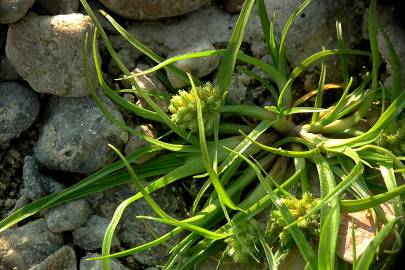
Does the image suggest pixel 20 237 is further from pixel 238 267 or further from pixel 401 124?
pixel 401 124

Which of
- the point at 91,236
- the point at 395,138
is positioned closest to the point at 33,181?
the point at 91,236

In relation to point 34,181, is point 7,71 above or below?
above

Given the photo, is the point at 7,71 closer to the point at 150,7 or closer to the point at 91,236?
the point at 150,7

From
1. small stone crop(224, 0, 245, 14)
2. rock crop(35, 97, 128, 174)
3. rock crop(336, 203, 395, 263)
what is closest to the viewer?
rock crop(336, 203, 395, 263)

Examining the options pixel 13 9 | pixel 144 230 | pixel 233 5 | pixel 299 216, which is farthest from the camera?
pixel 233 5

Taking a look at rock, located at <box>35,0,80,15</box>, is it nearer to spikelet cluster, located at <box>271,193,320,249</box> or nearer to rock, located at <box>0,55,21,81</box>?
rock, located at <box>0,55,21,81</box>

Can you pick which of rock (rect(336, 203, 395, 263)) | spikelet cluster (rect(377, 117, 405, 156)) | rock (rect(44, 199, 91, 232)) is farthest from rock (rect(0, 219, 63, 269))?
spikelet cluster (rect(377, 117, 405, 156))
